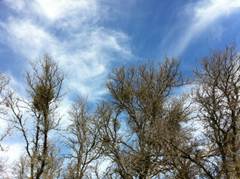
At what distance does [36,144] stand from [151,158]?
632 centimetres

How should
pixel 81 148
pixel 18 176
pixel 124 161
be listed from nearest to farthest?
pixel 124 161 → pixel 81 148 → pixel 18 176

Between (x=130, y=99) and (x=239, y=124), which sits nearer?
(x=239, y=124)

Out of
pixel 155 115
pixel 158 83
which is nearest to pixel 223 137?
pixel 155 115

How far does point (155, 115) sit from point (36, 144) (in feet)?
22.0

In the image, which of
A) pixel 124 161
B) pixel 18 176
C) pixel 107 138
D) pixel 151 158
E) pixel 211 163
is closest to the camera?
pixel 211 163

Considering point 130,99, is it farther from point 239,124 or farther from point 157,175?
point 239,124

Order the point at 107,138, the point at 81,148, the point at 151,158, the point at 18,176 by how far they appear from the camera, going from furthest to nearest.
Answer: the point at 18,176 → the point at 81,148 → the point at 107,138 → the point at 151,158

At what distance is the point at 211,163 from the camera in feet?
46.3

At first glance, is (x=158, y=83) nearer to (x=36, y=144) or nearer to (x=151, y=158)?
(x=151, y=158)

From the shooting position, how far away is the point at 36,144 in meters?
20.1

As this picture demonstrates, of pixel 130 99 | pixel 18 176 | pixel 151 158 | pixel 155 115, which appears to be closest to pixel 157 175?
pixel 151 158

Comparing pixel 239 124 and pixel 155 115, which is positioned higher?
pixel 155 115

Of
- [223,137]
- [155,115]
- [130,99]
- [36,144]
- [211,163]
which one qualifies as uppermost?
[130,99]

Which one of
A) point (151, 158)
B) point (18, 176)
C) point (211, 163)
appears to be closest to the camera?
point (211, 163)
